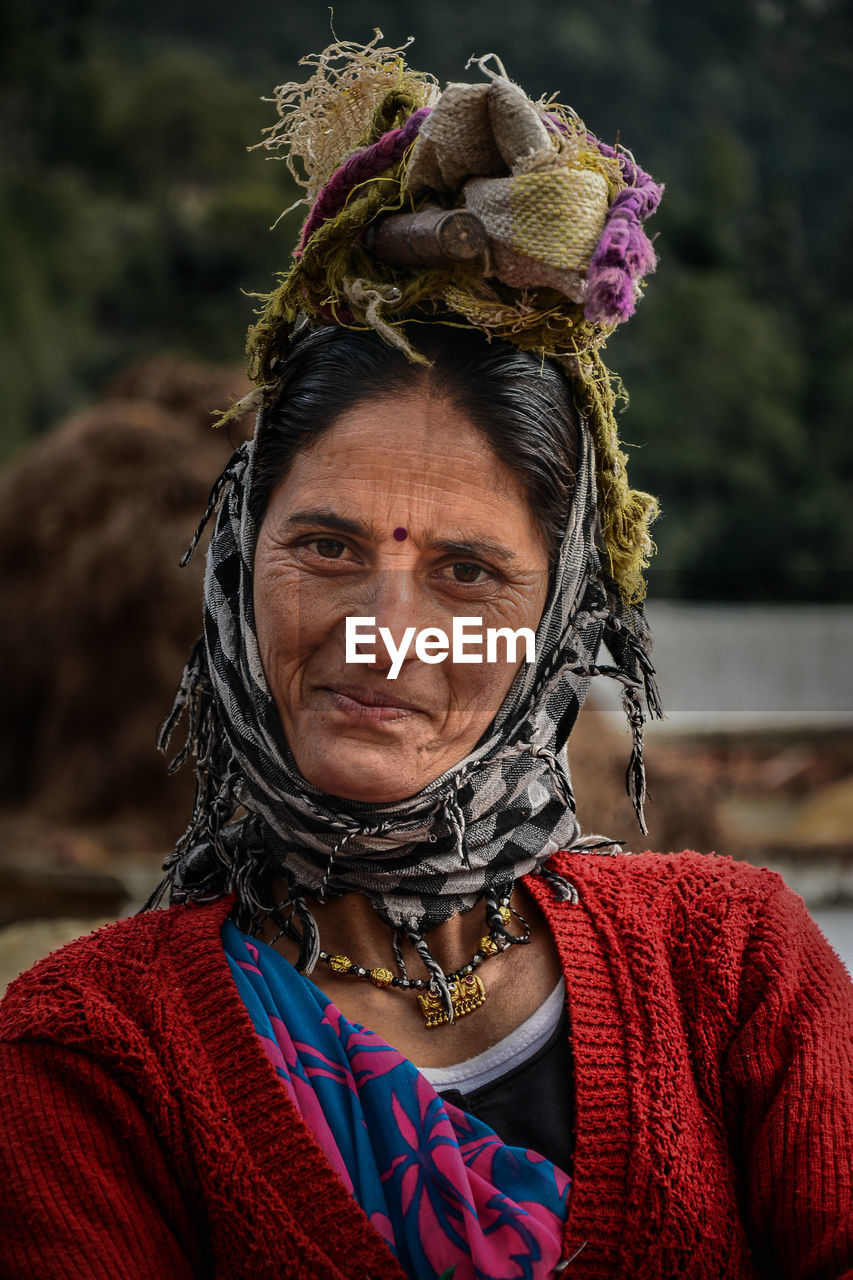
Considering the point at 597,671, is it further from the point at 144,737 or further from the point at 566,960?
the point at 144,737

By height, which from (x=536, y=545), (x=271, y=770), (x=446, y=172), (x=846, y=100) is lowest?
(x=271, y=770)

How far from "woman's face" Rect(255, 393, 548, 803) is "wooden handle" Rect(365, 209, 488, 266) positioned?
0.49ft

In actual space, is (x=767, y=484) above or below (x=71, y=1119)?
above

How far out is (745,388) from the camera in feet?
73.2

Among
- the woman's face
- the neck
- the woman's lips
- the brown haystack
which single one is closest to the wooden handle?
the woman's face

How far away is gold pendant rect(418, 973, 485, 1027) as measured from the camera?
144cm

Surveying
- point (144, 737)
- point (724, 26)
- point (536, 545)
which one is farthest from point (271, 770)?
point (724, 26)

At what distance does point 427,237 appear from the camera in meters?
1.39

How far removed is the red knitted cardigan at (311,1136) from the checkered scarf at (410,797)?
12cm

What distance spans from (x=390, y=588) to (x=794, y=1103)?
0.66 meters

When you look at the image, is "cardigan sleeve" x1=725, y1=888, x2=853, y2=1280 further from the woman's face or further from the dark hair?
the dark hair

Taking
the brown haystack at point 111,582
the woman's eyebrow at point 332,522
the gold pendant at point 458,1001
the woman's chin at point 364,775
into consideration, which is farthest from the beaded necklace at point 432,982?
the brown haystack at point 111,582

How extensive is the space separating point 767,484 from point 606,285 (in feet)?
72.0

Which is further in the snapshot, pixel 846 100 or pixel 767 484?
pixel 846 100
